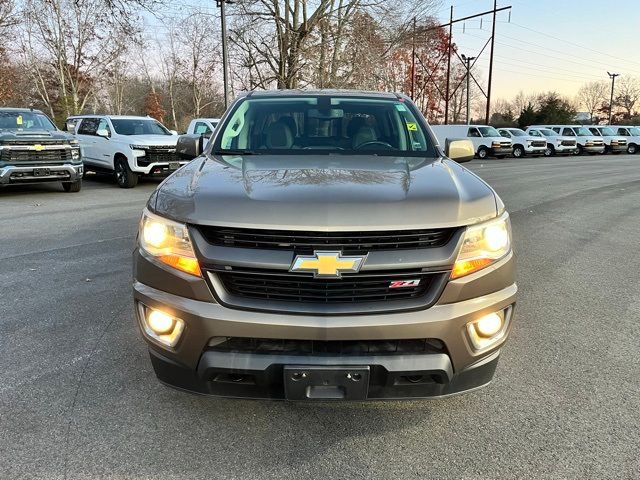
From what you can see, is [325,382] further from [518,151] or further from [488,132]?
[518,151]

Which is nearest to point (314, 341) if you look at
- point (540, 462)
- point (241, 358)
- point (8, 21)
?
point (241, 358)

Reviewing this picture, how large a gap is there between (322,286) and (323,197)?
415 mm

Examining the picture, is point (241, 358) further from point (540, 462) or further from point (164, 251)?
point (540, 462)

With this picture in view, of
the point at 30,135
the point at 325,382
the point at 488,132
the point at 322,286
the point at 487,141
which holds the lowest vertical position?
the point at 325,382

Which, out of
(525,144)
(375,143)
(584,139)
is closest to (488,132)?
(525,144)

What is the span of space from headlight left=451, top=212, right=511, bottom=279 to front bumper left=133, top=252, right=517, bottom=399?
0.14 feet

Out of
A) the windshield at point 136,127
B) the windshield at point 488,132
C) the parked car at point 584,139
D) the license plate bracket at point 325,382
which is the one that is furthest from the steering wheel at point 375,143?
the parked car at point 584,139

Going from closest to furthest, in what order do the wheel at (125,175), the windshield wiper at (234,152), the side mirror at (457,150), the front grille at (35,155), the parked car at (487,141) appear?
the windshield wiper at (234,152)
the side mirror at (457,150)
the front grille at (35,155)
the wheel at (125,175)
the parked car at (487,141)

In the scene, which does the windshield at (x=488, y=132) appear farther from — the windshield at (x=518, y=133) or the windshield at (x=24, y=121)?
the windshield at (x=24, y=121)

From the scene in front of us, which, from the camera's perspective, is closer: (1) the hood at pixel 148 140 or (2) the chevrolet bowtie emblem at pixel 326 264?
(2) the chevrolet bowtie emblem at pixel 326 264

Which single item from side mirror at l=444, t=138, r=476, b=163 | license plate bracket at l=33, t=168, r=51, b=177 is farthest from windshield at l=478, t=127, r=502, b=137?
side mirror at l=444, t=138, r=476, b=163

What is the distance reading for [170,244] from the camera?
2453mm

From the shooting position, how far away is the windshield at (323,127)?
12.2 feet

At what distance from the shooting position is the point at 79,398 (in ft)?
9.88
